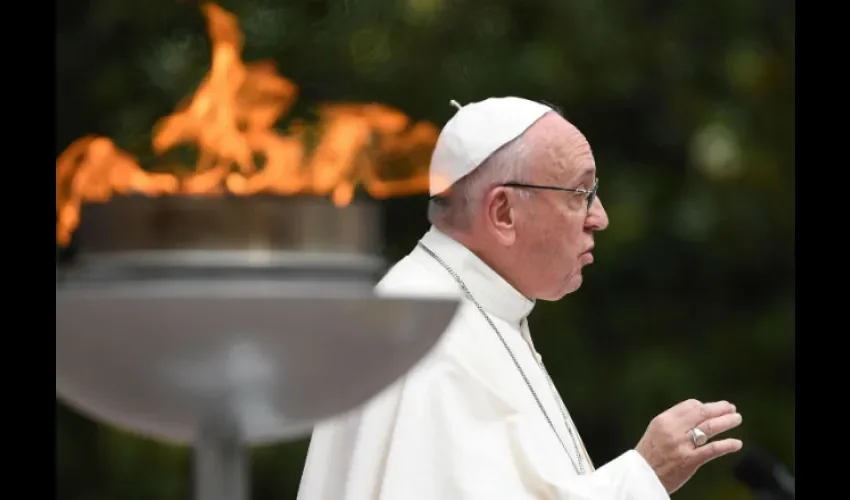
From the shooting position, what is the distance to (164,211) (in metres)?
2.19

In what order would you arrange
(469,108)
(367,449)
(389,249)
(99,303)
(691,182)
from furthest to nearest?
(691,182)
(389,249)
(469,108)
(367,449)
(99,303)

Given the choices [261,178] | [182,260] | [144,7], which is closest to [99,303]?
[182,260]

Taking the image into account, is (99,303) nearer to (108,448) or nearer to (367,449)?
(367,449)

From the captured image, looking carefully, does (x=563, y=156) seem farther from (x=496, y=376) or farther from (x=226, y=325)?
(x=226, y=325)

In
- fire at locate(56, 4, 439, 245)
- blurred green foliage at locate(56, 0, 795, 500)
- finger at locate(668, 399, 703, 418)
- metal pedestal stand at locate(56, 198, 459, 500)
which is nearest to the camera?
metal pedestal stand at locate(56, 198, 459, 500)

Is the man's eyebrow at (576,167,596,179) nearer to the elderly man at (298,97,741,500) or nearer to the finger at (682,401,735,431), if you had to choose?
the elderly man at (298,97,741,500)

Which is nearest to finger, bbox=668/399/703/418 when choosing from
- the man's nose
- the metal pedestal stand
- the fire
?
the man's nose

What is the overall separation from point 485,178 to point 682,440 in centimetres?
70

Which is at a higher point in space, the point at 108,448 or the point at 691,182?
the point at 691,182

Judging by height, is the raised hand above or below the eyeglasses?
below

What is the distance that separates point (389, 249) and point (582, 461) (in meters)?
4.52

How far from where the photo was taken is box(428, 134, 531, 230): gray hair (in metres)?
3.66

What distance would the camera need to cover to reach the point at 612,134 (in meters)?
9.14

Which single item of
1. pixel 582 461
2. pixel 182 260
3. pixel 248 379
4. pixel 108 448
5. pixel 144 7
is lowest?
pixel 108 448
